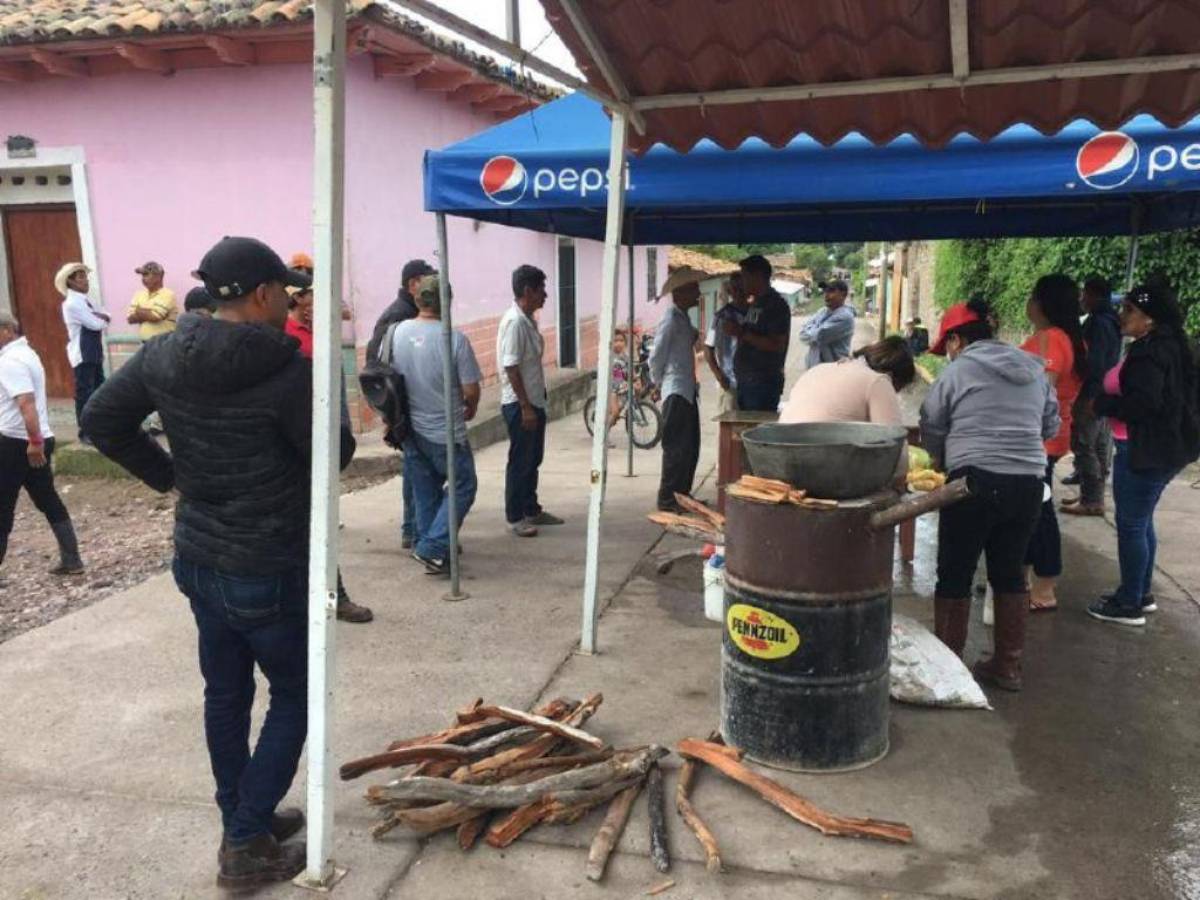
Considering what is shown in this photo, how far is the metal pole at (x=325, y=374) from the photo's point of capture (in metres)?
2.50

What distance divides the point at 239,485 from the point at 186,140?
825 cm

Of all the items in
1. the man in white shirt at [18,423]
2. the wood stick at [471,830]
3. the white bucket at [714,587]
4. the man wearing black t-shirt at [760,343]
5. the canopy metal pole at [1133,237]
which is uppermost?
the canopy metal pole at [1133,237]

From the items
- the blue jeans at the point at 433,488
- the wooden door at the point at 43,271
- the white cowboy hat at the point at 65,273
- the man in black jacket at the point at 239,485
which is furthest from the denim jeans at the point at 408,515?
the wooden door at the point at 43,271

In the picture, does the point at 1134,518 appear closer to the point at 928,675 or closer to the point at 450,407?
the point at 928,675

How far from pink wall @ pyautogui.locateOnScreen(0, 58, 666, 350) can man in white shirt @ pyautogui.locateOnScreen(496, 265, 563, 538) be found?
3572 millimetres

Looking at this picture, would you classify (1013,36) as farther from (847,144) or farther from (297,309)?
(297,309)

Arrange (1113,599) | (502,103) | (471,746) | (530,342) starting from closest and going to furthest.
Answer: (471,746), (1113,599), (530,342), (502,103)

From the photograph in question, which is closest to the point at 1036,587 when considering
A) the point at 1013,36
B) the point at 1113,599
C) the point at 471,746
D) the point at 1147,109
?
the point at 1113,599

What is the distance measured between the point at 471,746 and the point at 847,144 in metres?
3.27

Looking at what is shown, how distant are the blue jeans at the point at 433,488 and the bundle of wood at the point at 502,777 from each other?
7.08ft

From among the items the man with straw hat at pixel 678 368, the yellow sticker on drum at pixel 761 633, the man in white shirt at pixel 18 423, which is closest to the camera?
the yellow sticker on drum at pixel 761 633

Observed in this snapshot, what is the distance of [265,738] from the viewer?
2.78 metres

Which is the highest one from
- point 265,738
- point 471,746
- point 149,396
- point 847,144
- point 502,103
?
point 502,103

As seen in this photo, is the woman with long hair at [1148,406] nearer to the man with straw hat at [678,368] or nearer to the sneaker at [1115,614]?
the sneaker at [1115,614]
